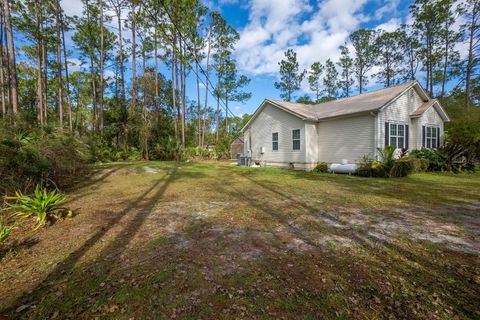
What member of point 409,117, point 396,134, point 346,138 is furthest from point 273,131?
point 409,117

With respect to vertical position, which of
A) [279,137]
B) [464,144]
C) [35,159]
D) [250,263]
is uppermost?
[279,137]

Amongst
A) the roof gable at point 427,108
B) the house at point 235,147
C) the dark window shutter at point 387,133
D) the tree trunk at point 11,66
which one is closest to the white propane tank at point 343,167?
the dark window shutter at point 387,133

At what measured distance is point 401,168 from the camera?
924 cm

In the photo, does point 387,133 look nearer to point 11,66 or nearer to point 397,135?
point 397,135

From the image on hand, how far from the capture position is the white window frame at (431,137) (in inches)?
475

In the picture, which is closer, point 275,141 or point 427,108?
point 427,108

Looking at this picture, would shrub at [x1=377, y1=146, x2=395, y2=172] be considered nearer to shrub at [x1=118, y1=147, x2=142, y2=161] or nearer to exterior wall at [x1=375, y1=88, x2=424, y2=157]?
exterior wall at [x1=375, y1=88, x2=424, y2=157]

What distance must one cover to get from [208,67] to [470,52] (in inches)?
963

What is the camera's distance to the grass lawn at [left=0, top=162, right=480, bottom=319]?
179 centimetres

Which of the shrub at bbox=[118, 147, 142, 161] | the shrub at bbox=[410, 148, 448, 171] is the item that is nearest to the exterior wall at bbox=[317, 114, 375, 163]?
the shrub at bbox=[410, 148, 448, 171]

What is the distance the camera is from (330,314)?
5.56 ft

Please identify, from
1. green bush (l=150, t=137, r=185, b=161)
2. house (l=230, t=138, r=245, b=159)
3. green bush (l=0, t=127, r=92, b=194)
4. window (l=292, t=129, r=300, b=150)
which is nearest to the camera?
green bush (l=0, t=127, r=92, b=194)

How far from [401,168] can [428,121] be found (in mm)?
5339

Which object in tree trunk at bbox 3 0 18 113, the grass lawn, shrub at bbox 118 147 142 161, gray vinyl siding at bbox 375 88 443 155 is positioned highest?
tree trunk at bbox 3 0 18 113
